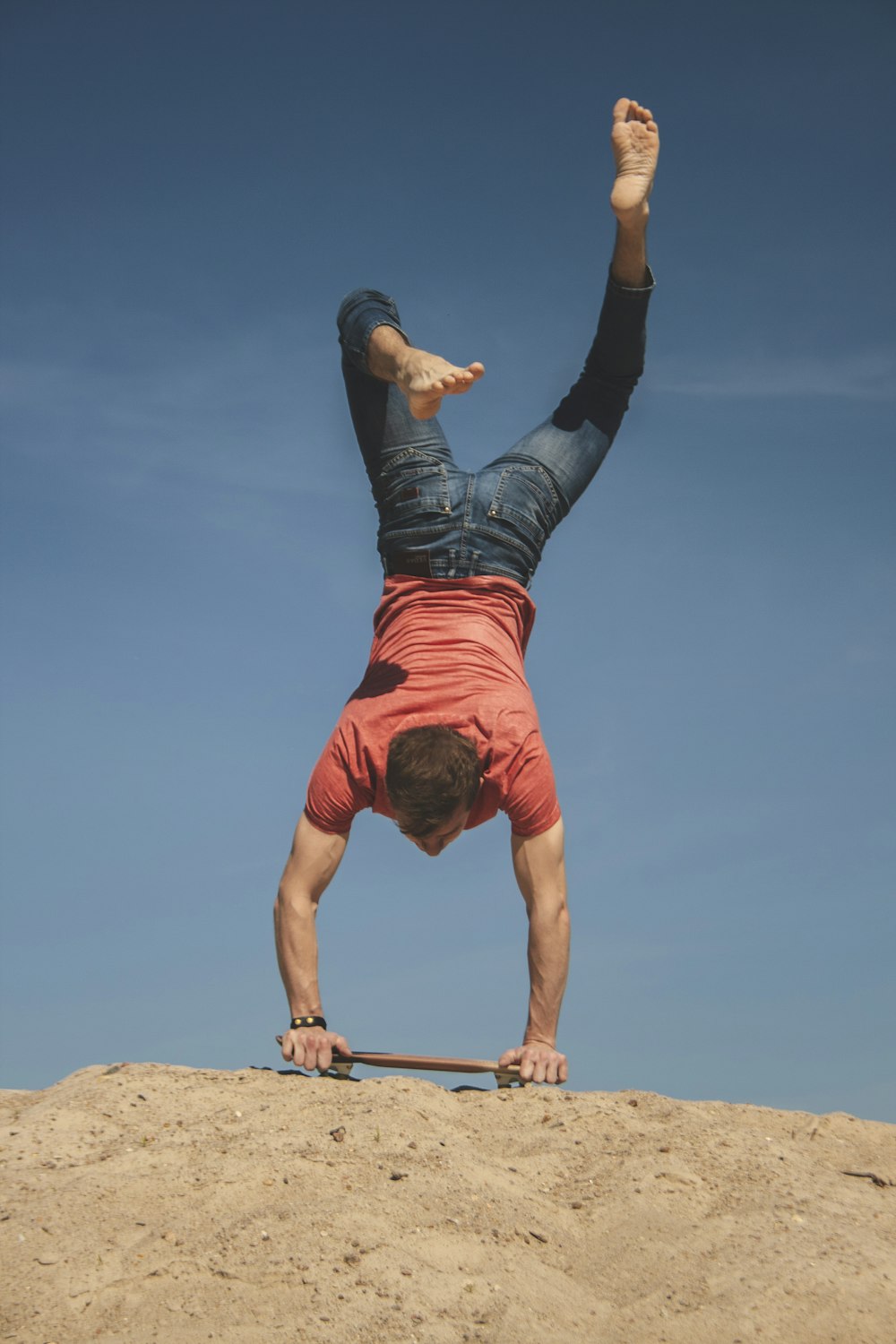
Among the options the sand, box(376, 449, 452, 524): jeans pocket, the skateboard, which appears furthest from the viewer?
box(376, 449, 452, 524): jeans pocket

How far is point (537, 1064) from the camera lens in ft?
16.3

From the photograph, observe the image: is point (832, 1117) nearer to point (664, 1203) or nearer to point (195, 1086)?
point (664, 1203)

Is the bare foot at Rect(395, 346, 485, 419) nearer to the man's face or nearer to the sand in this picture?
the man's face

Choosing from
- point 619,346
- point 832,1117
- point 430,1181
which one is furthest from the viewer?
point 619,346

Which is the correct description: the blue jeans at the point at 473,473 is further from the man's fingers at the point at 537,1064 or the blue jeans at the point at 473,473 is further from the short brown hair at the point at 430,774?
the man's fingers at the point at 537,1064

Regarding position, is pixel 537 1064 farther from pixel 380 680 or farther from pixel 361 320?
pixel 361 320

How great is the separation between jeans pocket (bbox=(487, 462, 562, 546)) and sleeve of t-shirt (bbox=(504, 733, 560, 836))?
1122mm

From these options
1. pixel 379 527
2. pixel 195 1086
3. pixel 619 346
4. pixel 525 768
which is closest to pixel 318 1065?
pixel 195 1086

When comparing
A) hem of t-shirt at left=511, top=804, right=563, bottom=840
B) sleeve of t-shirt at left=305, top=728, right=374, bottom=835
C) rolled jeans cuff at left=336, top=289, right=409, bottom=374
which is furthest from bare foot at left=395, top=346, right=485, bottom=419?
hem of t-shirt at left=511, top=804, right=563, bottom=840

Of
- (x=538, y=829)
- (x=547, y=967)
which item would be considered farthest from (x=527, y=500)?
(x=547, y=967)

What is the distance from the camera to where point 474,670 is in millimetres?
5477

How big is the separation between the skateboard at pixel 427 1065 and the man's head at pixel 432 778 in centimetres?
90

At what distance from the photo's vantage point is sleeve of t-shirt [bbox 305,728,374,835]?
5.18 meters

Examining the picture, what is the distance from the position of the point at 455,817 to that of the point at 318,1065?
1.10 metres
